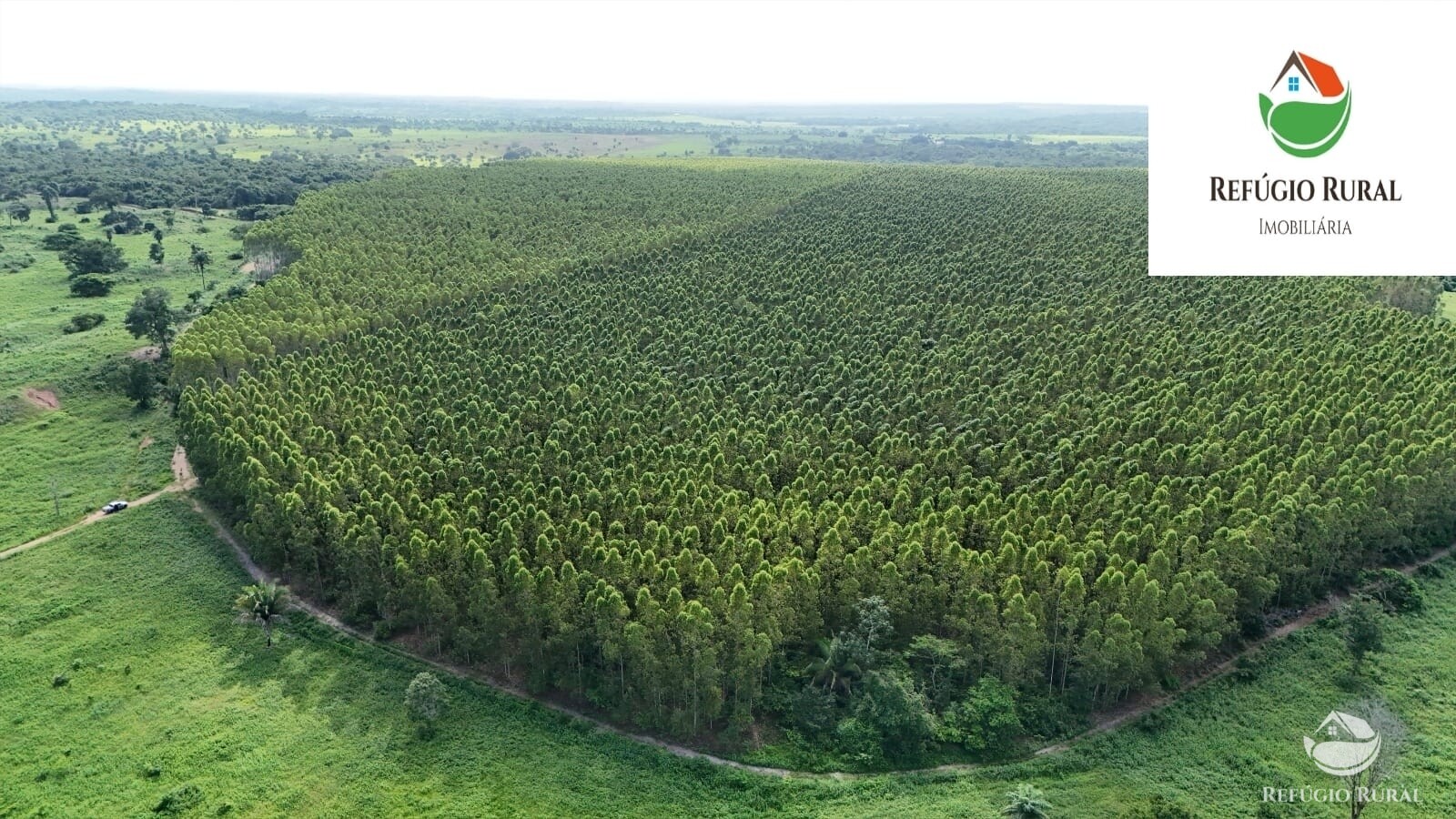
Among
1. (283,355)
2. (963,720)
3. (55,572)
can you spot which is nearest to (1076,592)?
(963,720)

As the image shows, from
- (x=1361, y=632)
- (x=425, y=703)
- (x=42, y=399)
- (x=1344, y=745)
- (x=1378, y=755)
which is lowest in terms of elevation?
(x=1344, y=745)

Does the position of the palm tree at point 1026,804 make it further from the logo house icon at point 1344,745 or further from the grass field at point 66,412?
the grass field at point 66,412

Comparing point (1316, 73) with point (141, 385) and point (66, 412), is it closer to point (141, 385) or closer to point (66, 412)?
point (141, 385)

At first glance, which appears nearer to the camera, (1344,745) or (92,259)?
(1344,745)

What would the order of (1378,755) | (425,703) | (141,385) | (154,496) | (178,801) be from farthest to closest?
1. (141,385)
2. (154,496)
3. (425,703)
4. (1378,755)
5. (178,801)

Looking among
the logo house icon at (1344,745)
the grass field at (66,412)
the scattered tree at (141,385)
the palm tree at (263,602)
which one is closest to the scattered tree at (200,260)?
the grass field at (66,412)

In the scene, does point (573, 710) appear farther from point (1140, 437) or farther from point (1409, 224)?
point (1409, 224)

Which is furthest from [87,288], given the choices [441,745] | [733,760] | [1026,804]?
[1026,804]
